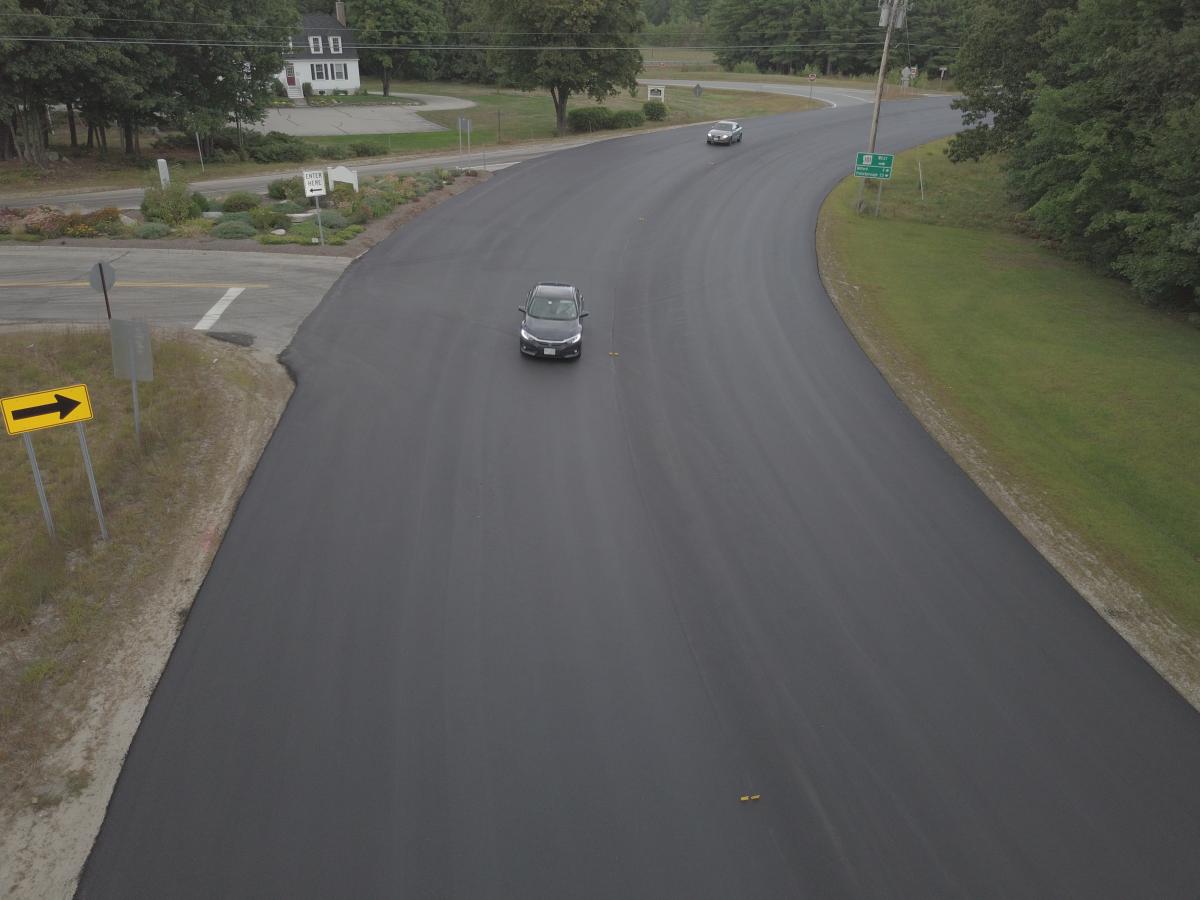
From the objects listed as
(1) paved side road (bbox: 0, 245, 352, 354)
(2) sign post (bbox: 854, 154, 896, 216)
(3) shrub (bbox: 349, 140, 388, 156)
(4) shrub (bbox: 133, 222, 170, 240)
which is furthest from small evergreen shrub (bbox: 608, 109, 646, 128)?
(4) shrub (bbox: 133, 222, 170, 240)

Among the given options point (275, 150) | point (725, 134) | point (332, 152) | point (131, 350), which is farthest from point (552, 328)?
point (275, 150)

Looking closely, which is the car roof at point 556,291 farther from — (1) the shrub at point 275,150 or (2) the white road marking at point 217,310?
(1) the shrub at point 275,150

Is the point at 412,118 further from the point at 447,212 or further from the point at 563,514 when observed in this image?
the point at 563,514

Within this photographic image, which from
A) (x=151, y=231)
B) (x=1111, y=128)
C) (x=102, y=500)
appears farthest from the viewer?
(x=151, y=231)

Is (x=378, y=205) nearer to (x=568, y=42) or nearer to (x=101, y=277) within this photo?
(x=101, y=277)

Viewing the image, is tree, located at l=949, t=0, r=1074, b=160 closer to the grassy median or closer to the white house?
the grassy median
